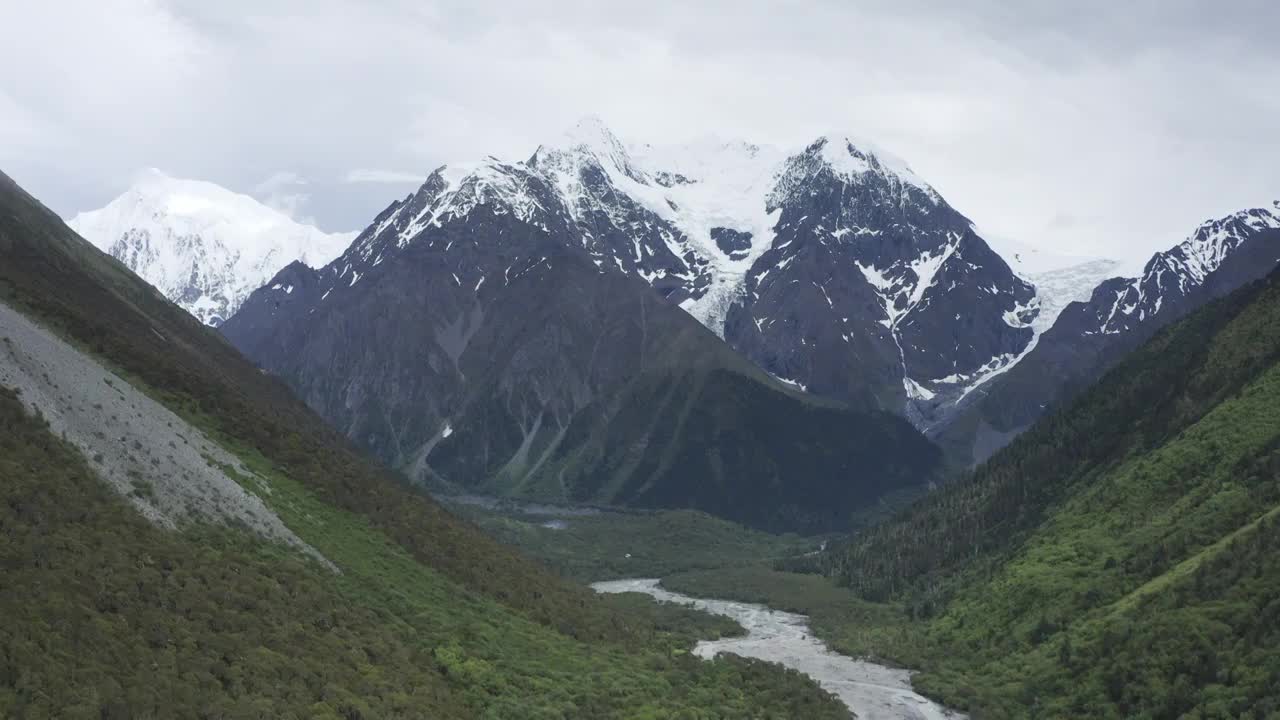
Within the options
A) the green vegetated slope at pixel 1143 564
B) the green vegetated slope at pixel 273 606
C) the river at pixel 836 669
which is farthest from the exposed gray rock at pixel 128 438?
the green vegetated slope at pixel 1143 564

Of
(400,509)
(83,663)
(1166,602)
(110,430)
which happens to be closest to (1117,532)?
(1166,602)

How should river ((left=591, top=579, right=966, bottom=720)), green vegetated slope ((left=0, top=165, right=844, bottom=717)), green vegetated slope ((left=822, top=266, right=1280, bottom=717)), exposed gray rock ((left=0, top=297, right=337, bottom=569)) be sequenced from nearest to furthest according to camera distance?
green vegetated slope ((left=0, top=165, right=844, bottom=717)) < exposed gray rock ((left=0, top=297, right=337, bottom=569)) < green vegetated slope ((left=822, top=266, right=1280, bottom=717)) < river ((left=591, top=579, right=966, bottom=720))

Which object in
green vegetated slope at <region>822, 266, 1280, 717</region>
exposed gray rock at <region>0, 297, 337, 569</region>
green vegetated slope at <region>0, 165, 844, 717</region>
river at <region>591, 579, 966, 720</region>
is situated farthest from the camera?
river at <region>591, 579, 966, 720</region>

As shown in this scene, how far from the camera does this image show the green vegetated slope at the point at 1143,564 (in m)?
91.8

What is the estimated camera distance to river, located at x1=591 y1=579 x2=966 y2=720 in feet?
377

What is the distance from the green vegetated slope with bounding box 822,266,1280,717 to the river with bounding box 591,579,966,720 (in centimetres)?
336

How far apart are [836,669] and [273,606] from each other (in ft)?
263

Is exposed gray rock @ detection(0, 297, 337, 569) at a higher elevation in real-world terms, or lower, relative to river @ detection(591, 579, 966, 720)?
higher

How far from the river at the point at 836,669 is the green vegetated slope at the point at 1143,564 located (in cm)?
336

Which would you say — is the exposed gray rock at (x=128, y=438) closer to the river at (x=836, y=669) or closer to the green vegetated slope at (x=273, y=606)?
the green vegetated slope at (x=273, y=606)

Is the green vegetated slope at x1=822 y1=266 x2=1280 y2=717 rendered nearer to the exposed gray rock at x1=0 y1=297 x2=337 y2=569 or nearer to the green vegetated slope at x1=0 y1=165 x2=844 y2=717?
the green vegetated slope at x1=0 y1=165 x2=844 y2=717

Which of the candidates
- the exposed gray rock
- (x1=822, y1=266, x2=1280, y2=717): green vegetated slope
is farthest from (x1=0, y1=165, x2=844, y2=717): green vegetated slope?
(x1=822, y1=266, x2=1280, y2=717): green vegetated slope

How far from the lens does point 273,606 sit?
74.4m

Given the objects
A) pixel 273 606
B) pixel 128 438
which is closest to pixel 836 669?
pixel 273 606
